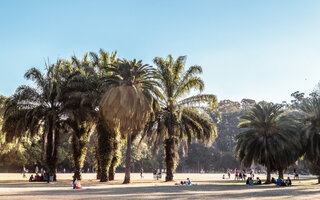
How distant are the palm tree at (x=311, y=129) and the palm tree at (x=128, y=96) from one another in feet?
54.0

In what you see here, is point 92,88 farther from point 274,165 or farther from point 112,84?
point 274,165

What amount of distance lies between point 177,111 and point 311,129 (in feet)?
48.6

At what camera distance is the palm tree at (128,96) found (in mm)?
29375

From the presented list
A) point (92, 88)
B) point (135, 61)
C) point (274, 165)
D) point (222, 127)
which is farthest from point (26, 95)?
point (222, 127)

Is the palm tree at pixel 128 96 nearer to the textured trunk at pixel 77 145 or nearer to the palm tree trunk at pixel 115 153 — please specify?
the palm tree trunk at pixel 115 153

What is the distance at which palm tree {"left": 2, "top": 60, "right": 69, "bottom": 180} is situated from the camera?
31.2 metres

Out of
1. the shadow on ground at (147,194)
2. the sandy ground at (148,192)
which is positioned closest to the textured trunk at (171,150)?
the sandy ground at (148,192)

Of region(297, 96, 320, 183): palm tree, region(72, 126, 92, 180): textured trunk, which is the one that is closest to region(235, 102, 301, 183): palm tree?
region(297, 96, 320, 183): palm tree

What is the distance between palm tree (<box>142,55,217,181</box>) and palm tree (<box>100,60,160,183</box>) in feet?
6.13

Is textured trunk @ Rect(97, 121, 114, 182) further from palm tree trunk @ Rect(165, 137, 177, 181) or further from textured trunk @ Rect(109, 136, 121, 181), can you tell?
palm tree trunk @ Rect(165, 137, 177, 181)

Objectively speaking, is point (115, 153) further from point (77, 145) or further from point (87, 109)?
point (87, 109)

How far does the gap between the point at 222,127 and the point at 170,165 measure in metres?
80.0

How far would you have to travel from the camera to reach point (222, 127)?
111688mm

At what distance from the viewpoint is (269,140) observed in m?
34.0
